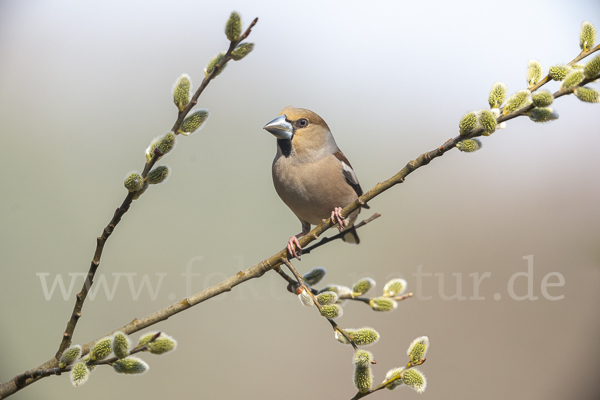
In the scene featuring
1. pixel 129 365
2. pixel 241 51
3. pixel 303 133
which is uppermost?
pixel 241 51

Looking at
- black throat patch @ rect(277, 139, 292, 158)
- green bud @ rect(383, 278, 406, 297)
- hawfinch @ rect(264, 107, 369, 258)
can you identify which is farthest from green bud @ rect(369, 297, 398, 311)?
black throat patch @ rect(277, 139, 292, 158)

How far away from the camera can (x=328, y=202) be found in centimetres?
287

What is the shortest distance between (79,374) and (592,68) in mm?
1571

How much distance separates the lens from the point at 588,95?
125cm

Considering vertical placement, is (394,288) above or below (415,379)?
above

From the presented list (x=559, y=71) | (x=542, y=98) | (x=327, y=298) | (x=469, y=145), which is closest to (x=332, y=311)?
(x=327, y=298)

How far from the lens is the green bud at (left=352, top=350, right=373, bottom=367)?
136 cm

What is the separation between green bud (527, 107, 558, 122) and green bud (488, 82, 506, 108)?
0.30ft

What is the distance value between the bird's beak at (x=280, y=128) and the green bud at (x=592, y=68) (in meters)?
1.62

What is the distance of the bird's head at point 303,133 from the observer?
9.43ft

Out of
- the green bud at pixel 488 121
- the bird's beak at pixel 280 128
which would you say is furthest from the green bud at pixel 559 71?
the bird's beak at pixel 280 128

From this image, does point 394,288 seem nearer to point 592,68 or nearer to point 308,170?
point 592,68

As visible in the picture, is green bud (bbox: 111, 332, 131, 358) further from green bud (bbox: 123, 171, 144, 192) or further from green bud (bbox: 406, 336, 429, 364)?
green bud (bbox: 406, 336, 429, 364)

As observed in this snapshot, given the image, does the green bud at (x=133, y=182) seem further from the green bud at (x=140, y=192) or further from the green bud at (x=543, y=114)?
the green bud at (x=543, y=114)
